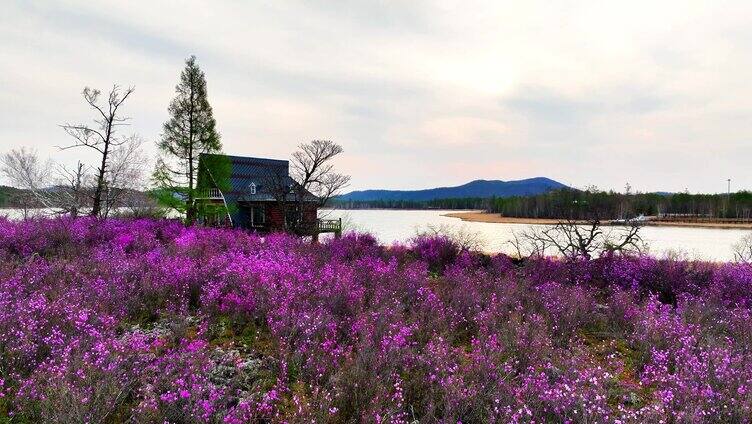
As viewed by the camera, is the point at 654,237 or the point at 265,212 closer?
the point at 265,212

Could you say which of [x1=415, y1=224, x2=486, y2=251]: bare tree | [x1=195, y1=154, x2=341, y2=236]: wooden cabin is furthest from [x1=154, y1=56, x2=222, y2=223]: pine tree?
[x1=415, y1=224, x2=486, y2=251]: bare tree

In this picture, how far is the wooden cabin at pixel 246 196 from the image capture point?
34188 millimetres

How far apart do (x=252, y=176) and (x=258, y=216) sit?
621 centimetres

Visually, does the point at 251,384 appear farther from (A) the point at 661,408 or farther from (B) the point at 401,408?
(A) the point at 661,408

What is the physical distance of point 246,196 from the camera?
4294 cm

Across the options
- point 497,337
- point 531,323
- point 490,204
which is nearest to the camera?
point 497,337

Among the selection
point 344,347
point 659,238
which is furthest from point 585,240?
point 659,238

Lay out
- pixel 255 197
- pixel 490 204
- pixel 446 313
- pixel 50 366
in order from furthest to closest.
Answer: pixel 490 204 < pixel 255 197 < pixel 446 313 < pixel 50 366

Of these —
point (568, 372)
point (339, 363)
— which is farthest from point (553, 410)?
point (339, 363)

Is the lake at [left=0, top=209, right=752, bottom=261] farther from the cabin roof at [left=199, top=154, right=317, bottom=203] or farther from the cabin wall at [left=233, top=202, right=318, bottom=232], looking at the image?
the cabin roof at [left=199, top=154, right=317, bottom=203]

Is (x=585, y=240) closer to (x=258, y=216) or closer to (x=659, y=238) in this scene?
(x=258, y=216)

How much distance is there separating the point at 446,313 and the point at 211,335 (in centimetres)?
320

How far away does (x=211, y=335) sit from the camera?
5352 mm

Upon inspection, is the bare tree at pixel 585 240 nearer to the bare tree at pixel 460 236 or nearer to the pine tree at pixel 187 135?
the bare tree at pixel 460 236
